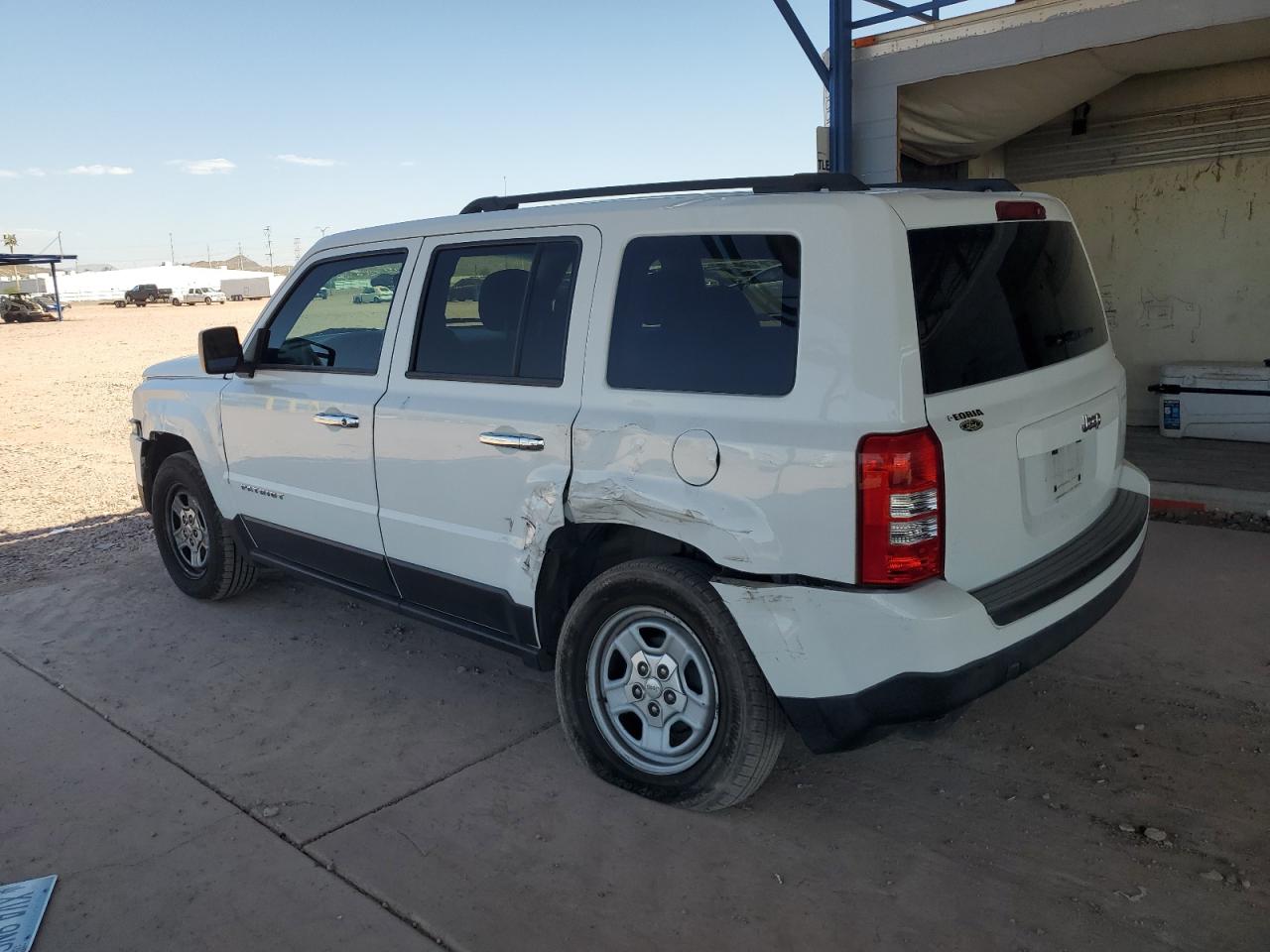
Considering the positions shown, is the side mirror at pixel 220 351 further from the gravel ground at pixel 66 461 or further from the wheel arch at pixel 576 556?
the gravel ground at pixel 66 461

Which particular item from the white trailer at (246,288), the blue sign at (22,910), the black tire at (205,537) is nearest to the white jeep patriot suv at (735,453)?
the black tire at (205,537)

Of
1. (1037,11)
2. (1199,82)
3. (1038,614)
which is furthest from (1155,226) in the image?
(1038,614)

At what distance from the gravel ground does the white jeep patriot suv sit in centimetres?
367

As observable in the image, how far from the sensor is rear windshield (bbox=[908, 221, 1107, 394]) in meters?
2.89

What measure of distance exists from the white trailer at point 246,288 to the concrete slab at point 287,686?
93.3 meters

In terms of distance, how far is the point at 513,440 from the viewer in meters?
3.59

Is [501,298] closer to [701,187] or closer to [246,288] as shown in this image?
[701,187]

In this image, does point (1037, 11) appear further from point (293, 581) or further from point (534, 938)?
point (534, 938)

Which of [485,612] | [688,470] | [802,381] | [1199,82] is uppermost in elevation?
[1199,82]

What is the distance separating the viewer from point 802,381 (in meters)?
2.90

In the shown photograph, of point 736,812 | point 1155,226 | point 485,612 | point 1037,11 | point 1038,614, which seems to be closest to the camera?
point 1038,614

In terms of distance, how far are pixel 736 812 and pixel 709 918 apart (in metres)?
→ 0.56

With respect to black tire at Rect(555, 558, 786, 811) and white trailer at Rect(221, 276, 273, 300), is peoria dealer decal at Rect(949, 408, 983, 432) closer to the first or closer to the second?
black tire at Rect(555, 558, 786, 811)

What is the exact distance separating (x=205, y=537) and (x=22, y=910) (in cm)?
270
